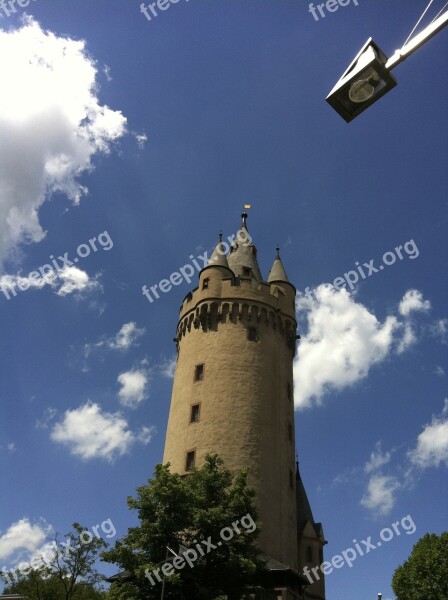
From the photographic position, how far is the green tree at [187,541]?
2344cm

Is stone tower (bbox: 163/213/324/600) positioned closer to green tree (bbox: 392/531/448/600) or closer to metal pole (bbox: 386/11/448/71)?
green tree (bbox: 392/531/448/600)

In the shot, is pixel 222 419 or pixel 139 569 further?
pixel 222 419

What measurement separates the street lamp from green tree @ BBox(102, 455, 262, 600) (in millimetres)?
21955

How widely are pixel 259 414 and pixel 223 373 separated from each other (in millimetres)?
3749

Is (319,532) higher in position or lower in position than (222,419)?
lower

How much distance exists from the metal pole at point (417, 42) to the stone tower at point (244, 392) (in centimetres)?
2988

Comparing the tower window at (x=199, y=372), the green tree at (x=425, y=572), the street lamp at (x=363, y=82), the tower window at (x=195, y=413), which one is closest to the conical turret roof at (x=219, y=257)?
the tower window at (x=199, y=372)

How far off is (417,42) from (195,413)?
3364 centimetres

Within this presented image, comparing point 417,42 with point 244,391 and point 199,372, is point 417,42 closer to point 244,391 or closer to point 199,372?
point 244,391

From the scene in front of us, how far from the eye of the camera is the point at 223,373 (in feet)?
123

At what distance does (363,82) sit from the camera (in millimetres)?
5461

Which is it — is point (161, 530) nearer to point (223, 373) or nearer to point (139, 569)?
point (139, 569)

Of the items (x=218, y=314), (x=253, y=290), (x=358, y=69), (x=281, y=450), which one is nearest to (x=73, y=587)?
(x=281, y=450)

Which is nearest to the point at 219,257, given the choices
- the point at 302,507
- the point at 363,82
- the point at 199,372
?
the point at 199,372
